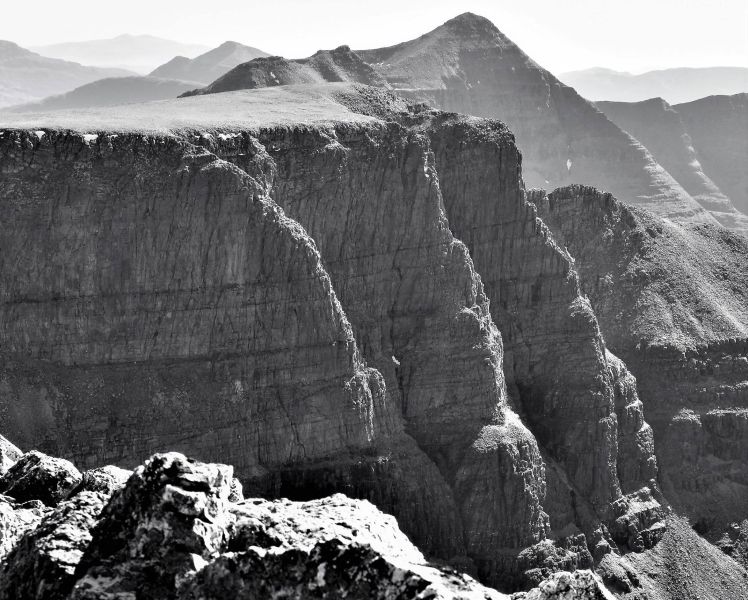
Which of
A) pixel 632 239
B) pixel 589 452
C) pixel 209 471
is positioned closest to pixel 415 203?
pixel 589 452

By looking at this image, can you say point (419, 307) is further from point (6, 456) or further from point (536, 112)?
point (536, 112)

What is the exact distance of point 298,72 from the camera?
132m

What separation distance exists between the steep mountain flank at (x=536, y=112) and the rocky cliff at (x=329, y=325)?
71.9m

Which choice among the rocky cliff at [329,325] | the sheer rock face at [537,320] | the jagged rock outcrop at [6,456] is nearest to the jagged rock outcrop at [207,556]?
the jagged rock outcrop at [6,456]

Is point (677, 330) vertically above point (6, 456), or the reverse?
point (6, 456)

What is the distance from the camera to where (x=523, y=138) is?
174000 mm

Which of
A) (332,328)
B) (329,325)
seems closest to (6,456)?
(329,325)

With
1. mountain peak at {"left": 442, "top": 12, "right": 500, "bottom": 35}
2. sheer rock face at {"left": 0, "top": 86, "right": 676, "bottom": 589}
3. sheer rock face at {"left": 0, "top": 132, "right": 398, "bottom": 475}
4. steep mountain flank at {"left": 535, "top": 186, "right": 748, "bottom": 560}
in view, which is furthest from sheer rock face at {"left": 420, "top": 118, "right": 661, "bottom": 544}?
mountain peak at {"left": 442, "top": 12, "right": 500, "bottom": 35}

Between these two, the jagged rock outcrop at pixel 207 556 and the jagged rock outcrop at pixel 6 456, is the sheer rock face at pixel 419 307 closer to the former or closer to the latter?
the jagged rock outcrop at pixel 6 456

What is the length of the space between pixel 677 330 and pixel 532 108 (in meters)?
70.5

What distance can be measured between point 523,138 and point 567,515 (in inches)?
3637

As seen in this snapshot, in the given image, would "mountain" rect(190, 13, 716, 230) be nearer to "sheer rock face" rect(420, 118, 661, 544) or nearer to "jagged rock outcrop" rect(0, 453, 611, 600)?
"sheer rock face" rect(420, 118, 661, 544)

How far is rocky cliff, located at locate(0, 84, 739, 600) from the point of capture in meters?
71.8

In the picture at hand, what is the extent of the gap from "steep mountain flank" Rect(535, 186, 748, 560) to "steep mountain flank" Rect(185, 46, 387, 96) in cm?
2933
